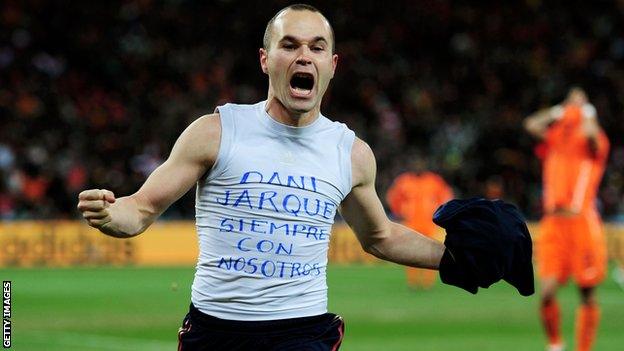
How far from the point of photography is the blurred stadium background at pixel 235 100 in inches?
837

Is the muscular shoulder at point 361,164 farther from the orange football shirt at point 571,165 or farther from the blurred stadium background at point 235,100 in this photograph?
the blurred stadium background at point 235,100

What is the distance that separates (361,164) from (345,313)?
11091mm

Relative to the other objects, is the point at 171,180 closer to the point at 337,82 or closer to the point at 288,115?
the point at 288,115

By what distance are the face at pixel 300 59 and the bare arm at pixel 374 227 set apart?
38 cm

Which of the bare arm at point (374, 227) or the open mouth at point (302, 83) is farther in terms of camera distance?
the bare arm at point (374, 227)

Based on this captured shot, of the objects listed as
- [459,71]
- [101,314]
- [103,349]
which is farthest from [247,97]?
[103,349]

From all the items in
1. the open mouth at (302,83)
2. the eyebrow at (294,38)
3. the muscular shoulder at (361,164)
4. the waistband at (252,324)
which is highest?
the eyebrow at (294,38)

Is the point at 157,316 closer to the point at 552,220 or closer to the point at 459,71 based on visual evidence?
the point at 552,220

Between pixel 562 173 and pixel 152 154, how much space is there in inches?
529

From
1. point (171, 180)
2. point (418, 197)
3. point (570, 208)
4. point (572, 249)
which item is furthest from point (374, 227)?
point (418, 197)

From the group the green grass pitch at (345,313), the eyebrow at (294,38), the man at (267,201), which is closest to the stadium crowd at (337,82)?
the green grass pitch at (345,313)

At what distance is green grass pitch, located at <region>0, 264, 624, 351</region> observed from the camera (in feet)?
44.6

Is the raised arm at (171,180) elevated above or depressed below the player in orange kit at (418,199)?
below

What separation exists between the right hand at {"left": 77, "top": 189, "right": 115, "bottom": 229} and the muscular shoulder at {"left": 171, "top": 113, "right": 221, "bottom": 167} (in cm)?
47
